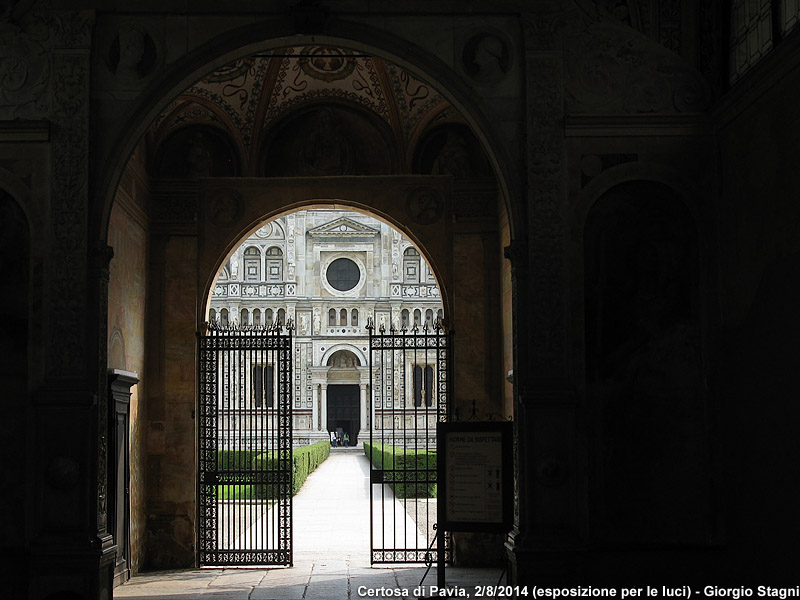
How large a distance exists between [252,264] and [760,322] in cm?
4096

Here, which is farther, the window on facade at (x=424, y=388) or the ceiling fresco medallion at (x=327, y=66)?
the window on facade at (x=424, y=388)

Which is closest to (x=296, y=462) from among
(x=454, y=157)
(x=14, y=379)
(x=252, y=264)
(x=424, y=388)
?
(x=424, y=388)

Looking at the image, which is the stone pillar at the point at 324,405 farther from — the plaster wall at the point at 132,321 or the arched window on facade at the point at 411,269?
the plaster wall at the point at 132,321

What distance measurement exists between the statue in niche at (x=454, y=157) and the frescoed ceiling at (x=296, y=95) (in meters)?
0.30

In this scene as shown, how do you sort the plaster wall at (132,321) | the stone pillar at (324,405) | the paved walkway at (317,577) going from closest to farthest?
the paved walkway at (317,577) < the plaster wall at (132,321) < the stone pillar at (324,405)

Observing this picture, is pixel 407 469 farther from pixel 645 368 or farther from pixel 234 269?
pixel 234 269

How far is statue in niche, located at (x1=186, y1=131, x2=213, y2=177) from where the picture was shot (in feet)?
46.4

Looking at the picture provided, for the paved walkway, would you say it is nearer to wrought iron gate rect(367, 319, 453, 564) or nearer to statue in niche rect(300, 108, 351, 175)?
wrought iron gate rect(367, 319, 453, 564)

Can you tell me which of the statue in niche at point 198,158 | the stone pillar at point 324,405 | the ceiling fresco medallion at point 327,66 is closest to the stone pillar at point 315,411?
the stone pillar at point 324,405

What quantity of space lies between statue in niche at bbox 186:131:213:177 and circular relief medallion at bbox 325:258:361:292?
35504mm

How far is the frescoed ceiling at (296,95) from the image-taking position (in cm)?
1377

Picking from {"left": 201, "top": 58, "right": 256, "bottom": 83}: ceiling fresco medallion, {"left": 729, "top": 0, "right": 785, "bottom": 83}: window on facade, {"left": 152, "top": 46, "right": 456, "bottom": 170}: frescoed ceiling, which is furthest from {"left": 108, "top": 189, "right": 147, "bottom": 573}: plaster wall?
{"left": 729, "top": 0, "right": 785, "bottom": 83}: window on facade

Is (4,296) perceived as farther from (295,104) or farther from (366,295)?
(366,295)

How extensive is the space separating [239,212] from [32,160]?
503 cm
